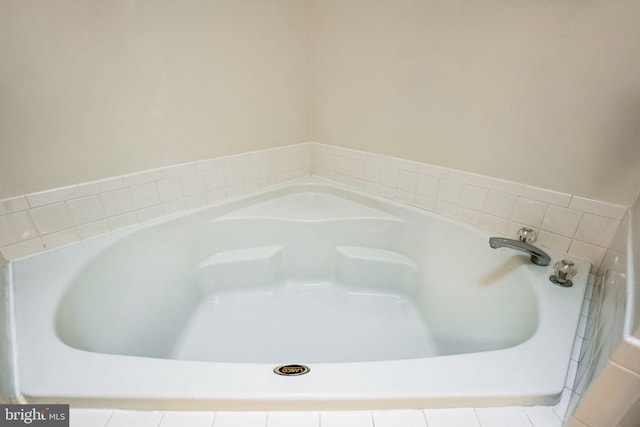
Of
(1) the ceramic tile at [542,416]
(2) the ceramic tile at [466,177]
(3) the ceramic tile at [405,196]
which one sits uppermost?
(2) the ceramic tile at [466,177]

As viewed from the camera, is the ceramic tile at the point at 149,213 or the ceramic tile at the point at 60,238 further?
the ceramic tile at the point at 149,213

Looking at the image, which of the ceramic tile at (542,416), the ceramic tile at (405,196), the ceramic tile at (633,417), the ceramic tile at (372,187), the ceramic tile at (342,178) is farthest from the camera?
the ceramic tile at (342,178)

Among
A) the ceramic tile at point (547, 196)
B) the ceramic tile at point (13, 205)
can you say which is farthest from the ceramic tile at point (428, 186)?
the ceramic tile at point (13, 205)

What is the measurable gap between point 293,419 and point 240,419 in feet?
0.35

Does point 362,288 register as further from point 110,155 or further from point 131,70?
point 131,70

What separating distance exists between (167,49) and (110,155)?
45cm

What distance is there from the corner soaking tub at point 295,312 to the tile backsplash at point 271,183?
0.20ft

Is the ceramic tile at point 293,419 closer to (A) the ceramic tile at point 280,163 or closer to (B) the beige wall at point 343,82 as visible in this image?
(B) the beige wall at point 343,82

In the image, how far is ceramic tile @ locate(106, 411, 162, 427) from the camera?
0.54 meters

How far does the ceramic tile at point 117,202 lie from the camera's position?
1.06m

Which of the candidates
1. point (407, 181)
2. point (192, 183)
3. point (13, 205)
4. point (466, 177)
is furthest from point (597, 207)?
point (13, 205)

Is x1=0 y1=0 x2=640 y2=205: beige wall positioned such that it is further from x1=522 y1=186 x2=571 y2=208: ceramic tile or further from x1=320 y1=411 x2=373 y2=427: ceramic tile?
x1=320 y1=411 x2=373 y2=427: ceramic tile

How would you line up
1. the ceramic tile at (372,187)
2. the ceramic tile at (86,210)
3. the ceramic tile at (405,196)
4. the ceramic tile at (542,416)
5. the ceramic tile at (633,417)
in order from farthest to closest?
the ceramic tile at (372,187) → the ceramic tile at (405,196) → the ceramic tile at (86,210) → the ceramic tile at (542,416) → the ceramic tile at (633,417)

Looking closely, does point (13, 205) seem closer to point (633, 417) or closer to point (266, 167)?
point (266, 167)
